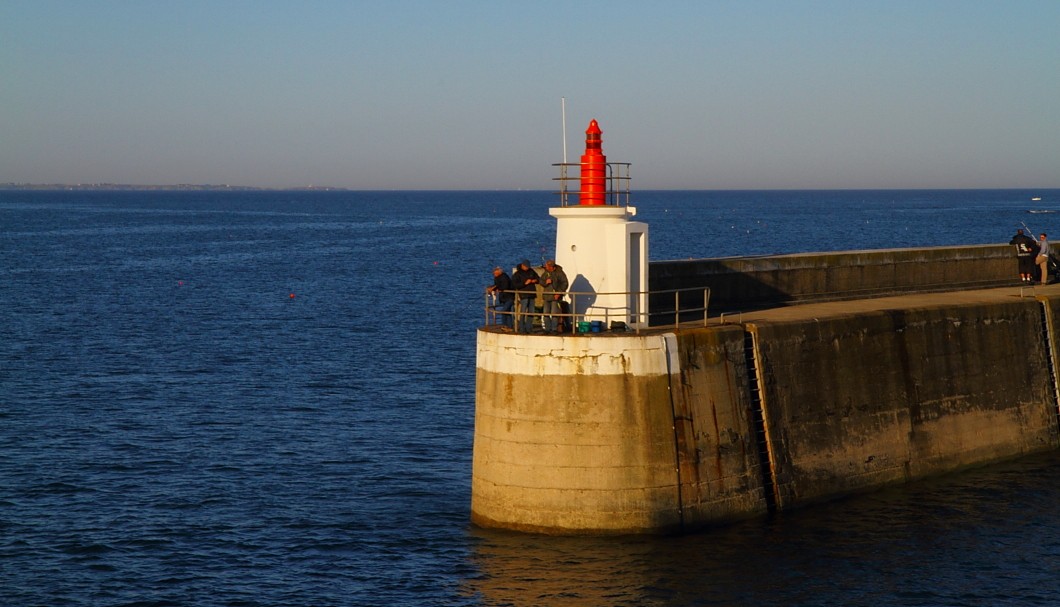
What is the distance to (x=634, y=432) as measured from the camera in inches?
834

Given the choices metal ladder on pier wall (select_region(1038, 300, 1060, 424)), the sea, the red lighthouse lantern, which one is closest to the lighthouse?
the red lighthouse lantern

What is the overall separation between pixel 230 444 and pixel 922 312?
16.3 meters

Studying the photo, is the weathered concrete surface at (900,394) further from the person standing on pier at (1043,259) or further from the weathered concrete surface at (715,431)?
the person standing on pier at (1043,259)

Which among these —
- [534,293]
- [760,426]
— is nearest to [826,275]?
[760,426]

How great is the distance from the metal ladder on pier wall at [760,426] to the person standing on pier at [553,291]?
3.48m

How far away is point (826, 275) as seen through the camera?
30.3 meters

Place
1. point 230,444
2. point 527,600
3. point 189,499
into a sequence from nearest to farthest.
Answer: point 527,600
point 189,499
point 230,444

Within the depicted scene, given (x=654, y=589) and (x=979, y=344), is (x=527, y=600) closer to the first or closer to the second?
(x=654, y=589)

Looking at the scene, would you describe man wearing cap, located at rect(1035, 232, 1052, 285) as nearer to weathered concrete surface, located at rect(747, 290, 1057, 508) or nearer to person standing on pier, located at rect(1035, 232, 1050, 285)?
person standing on pier, located at rect(1035, 232, 1050, 285)

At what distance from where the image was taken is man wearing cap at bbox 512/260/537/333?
22938mm

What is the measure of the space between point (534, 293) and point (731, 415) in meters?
4.18

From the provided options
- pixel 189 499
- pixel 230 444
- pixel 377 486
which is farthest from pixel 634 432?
pixel 230 444

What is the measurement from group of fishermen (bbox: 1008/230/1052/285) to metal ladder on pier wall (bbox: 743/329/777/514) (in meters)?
13.7

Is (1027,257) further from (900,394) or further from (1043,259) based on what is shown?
(900,394)
